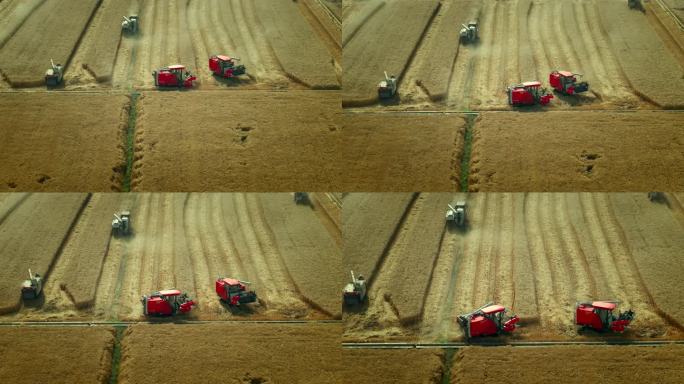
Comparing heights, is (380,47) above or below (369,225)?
above

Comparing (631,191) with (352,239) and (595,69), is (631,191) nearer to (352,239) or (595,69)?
(595,69)

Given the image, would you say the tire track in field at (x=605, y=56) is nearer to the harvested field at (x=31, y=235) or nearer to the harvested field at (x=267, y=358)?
the harvested field at (x=267, y=358)

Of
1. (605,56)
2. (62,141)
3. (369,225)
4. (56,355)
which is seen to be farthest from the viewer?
(605,56)

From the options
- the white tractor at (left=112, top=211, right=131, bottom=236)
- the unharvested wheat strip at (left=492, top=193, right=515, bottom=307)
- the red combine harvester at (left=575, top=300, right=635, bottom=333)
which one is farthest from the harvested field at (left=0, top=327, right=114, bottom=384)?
the red combine harvester at (left=575, top=300, right=635, bottom=333)

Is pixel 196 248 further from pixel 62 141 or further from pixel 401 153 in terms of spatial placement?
pixel 401 153

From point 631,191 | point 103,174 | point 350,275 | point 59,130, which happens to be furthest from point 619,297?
point 59,130

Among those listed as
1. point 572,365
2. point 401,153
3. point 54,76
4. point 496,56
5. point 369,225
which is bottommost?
point 572,365

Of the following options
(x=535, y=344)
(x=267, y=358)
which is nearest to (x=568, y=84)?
(x=535, y=344)
